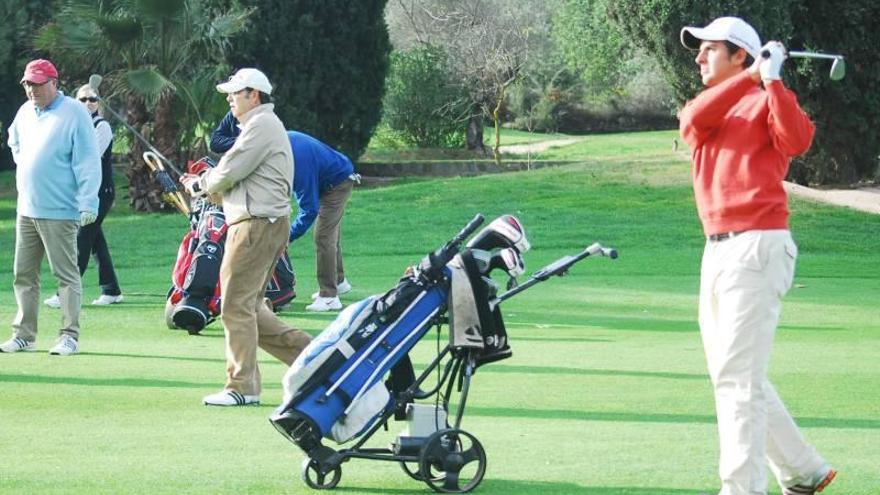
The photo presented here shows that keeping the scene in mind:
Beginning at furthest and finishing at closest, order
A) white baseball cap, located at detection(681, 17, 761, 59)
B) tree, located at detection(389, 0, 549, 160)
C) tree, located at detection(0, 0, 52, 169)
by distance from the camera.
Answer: tree, located at detection(389, 0, 549, 160), tree, located at detection(0, 0, 52, 169), white baseball cap, located at detection(681, 17, 761, 59)

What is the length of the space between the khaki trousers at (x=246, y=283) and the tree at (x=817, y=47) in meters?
17.5

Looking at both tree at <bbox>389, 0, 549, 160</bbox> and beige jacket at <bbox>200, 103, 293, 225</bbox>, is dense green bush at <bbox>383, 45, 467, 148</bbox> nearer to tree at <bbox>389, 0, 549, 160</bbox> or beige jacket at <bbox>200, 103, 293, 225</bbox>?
tree at <bbox>389, 0, 549, 160</bbox>

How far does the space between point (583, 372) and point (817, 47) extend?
695 inches

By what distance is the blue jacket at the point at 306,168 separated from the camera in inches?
512

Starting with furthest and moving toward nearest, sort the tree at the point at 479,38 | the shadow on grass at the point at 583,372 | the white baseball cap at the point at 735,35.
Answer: the tree at the point at 479,38, the shadow on grass at the point at 583,372, the white baseball cap at the point at 735,35

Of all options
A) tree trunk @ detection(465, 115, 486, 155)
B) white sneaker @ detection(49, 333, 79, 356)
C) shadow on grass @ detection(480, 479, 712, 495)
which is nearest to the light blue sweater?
white sneaker @ detection(49, 333, 79, 356)

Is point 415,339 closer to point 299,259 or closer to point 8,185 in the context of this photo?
point 299,259

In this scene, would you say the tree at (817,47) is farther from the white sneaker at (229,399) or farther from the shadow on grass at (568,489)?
the shadow on grass at (568,489)

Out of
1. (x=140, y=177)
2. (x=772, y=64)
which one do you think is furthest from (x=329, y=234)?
(x=140, y=177)

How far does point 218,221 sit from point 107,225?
1406cm

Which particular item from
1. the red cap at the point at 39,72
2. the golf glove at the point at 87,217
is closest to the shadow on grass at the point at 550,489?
the golf glove at the point at 87,217

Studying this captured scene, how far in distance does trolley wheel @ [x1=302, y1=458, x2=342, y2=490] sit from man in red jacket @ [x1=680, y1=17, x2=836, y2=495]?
1.71 meters

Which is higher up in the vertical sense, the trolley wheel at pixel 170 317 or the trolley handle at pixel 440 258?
the trolley handle at pixel 440 258

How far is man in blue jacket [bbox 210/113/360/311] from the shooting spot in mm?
13266
